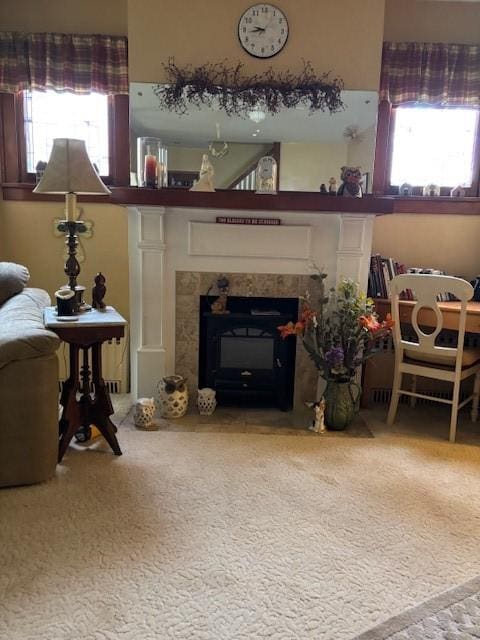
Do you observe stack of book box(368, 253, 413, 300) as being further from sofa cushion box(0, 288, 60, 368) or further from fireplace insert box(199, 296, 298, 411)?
sofa cushion box(0, 288, 60, 368)

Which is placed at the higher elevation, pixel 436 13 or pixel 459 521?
pixel 436 13

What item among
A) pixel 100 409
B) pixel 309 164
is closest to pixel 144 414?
pixel 100 409

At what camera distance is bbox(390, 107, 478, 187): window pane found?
375 cm

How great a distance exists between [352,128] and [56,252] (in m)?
2.29

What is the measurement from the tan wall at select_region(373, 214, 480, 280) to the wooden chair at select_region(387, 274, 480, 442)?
0.74 metres

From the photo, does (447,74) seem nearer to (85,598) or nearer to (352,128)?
(352,128)

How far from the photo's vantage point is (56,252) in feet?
12.4

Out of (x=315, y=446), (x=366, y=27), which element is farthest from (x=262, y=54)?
(x=315, y=446)

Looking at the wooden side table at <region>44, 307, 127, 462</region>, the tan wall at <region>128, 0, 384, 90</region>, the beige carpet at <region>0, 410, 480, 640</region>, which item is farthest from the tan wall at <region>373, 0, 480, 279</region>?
the wooden side table at <region>44, 307, 127, 462</region>

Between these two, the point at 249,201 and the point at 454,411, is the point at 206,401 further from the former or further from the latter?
the point at 454,411

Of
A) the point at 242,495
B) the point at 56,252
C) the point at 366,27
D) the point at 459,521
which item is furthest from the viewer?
the point at 56,252

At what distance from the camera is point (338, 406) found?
3.18 meters

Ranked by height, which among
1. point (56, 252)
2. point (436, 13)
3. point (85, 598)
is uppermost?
point (436, 13)

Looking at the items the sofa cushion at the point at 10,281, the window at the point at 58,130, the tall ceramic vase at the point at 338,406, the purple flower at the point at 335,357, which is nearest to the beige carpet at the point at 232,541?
the tall ceramic vase at the point at 338,406
